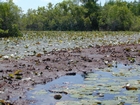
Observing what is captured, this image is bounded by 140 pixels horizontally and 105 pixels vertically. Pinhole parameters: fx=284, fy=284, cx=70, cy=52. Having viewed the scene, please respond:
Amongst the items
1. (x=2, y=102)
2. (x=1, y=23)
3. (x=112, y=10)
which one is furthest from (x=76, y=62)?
(x=112, y=10)

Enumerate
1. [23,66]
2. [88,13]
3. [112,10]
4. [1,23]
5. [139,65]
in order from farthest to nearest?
[88,13] → [112,10] → [1,23] → [139,65] → [23,66]

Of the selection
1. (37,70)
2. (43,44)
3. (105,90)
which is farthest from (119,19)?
(105,90)

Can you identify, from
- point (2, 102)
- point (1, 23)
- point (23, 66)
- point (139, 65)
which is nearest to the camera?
point (2, 102)

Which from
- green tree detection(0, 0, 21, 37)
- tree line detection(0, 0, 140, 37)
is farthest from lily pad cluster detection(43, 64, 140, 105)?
tree line detection(0, 0, 140, 37)

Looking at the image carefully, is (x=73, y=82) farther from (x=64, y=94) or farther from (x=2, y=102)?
(x=2, y=102)

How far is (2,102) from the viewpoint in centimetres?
630

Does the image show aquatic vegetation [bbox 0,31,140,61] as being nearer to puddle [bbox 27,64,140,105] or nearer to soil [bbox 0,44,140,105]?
soil [bbox 0,44,140,105]

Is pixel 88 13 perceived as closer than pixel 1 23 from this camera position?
No

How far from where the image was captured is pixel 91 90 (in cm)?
746

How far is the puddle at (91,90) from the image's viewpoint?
650 centimetres

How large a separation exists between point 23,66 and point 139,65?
494 cm

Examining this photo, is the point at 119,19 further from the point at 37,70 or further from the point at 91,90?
the point at 91,90

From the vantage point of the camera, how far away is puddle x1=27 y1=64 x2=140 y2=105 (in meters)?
6.50

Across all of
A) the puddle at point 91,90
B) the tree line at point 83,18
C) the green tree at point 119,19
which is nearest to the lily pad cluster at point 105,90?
the puddle at point 91,90
